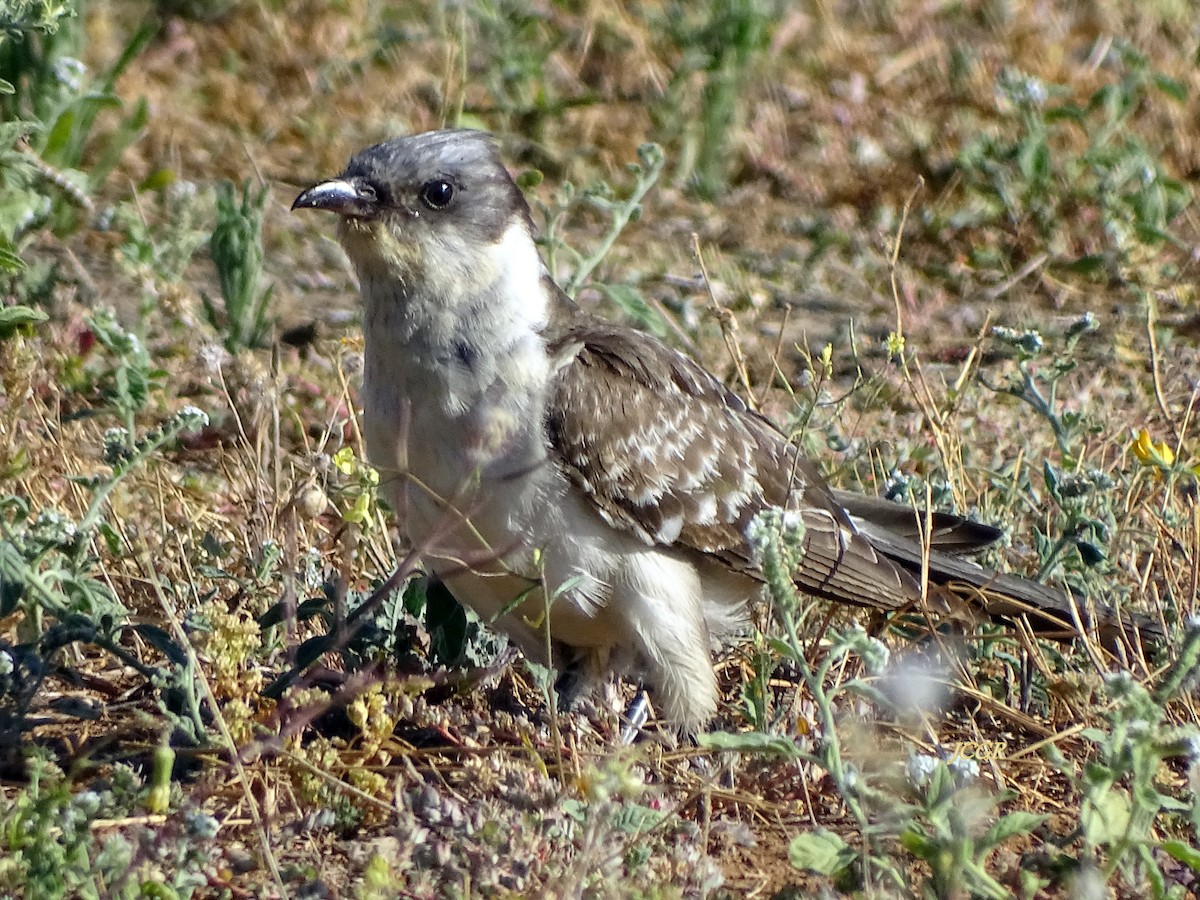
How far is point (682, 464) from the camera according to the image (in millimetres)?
4500

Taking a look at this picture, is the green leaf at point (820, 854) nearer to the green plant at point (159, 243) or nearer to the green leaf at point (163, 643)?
the green leaf at point (163, 643)

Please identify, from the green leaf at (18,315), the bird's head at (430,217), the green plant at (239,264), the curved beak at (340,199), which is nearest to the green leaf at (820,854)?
the bird's head at (430,217)

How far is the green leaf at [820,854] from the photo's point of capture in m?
3.12

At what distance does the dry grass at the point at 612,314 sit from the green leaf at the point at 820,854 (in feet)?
0.67

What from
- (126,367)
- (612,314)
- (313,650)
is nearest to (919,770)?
(313,650)

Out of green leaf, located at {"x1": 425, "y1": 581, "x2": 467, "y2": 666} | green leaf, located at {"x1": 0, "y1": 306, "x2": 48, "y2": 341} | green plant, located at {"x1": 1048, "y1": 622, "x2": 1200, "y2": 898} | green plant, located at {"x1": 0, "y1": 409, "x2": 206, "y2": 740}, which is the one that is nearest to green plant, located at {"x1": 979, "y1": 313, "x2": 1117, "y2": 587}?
green plant, located at {"x1": 1048, "y1": 622, "x2": 1200, "y2": 898}

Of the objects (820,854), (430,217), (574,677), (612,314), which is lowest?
(574,677)

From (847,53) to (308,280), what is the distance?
120 inches

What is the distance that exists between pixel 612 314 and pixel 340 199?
2.64m

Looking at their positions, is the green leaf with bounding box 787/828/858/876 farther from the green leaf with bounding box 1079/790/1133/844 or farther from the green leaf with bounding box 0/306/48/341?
the green leaf with bounding box 0/306/48/341

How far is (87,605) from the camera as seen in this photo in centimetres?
366

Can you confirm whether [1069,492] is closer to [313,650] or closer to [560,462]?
[560,462]

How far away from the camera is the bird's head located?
4363mm

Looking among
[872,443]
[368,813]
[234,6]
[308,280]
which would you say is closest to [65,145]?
[308,280]
